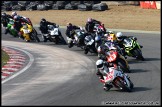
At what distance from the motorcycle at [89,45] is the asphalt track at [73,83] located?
12.3 inches

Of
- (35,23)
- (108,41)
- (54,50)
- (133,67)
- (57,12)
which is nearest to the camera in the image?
(133,67)

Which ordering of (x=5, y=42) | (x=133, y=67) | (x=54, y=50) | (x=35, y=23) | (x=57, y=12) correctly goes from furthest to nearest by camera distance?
1. (x=57, y=12)
2. (x=35, y=23)
3. (x=5, y=42)
4. (x=54, y=50)
5. (x=133, y=67)

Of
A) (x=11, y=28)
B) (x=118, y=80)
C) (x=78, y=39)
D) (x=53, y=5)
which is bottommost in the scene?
(x=118, y=80)

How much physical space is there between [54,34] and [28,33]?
2697mm

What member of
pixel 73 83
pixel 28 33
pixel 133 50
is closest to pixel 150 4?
pixel 28 33

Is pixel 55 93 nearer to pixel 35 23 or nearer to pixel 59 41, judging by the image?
pixel 59 41

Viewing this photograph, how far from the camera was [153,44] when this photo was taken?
28.6 m

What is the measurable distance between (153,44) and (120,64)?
31.0 feet

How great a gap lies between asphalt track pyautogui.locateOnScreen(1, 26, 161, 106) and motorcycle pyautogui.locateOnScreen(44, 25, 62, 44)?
2.28 meters

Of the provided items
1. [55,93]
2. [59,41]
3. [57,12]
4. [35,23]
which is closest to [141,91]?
[55,93]

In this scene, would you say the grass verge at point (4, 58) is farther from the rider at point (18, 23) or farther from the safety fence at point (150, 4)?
the safety fence at point (150, 4)

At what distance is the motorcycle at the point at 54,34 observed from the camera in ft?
95.7

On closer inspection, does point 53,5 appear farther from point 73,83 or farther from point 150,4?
point 73,83

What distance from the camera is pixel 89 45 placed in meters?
24.7
